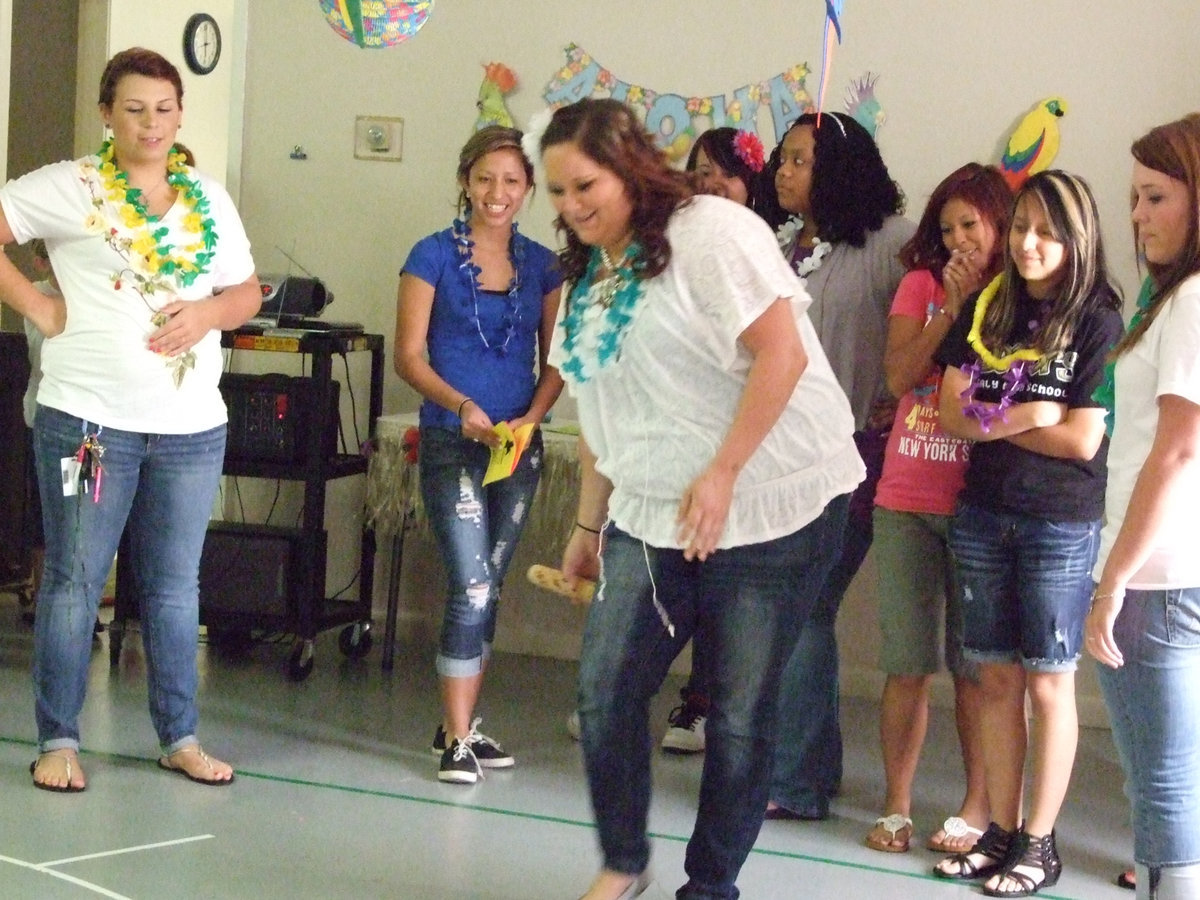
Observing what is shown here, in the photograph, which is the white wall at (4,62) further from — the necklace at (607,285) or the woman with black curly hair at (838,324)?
the necklace at (607,285)

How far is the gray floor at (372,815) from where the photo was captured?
251cm

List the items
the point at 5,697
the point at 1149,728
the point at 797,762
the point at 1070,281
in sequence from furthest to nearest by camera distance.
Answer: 1. the point at 5,697
2. the point at 797,762
3. the point at 1070,281
4. the point at 1149,728

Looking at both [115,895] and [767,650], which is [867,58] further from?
[115,895]

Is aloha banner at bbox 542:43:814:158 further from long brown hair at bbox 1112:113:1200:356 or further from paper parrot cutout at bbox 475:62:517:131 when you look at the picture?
long brown hair at bbox 1112:113:1200:356

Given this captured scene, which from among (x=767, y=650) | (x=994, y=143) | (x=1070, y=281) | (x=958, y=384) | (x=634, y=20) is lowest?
(x=767, y=650)

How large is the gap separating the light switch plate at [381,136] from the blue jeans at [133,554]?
171 centimetres

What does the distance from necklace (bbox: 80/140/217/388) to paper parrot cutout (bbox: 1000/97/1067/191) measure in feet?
7.07

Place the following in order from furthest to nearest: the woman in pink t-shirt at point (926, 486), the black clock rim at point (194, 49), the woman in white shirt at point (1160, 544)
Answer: the black clock rim at point (194, 49), the woman in pink t-shirt at point (926, 486), the woman in white shirt at point (1160, 544)

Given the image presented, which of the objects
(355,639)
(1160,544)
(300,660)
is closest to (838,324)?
(1160,544)

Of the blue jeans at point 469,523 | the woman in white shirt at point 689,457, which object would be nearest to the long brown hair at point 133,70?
the blue jeans at point 469,523

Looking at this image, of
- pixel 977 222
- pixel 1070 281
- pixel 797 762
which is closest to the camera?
pixel 1070 281

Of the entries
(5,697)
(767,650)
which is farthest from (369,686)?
(767,650)

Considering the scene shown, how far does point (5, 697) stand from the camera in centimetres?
359

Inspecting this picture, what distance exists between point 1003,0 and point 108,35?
2887 millimetres
